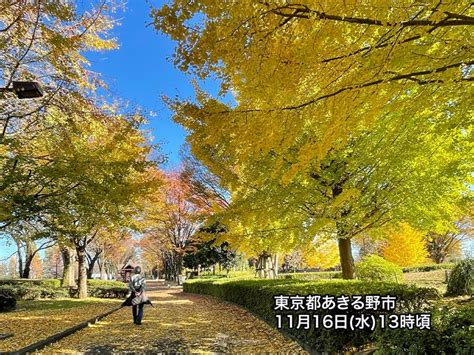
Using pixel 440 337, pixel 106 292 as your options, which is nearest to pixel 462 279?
pixel 440 337

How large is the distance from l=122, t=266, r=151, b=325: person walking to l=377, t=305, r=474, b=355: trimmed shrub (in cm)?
722

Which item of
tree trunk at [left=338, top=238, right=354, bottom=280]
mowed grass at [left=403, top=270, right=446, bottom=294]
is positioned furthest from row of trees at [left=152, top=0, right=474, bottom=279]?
mowed grass at [left=403, top=270, right=446, bottom=294]

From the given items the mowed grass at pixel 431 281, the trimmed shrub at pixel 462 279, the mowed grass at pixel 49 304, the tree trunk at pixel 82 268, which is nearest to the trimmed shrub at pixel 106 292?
the tree trunk at pixel 82 268

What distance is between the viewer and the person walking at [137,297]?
9.62 meters

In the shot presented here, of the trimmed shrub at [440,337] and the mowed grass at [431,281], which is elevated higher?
the trimmed shrub at [440,337]

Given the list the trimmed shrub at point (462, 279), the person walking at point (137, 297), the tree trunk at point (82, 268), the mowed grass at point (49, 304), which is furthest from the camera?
the tree trunk at point (82, 268)

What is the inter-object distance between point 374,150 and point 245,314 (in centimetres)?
679

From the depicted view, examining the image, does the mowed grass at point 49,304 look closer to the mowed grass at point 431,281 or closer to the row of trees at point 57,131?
the row of trees at point 57,131

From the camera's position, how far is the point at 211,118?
4.90m

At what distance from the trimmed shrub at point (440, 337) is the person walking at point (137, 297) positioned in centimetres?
722

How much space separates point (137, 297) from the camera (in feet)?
31.7

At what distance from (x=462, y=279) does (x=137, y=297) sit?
10036mm

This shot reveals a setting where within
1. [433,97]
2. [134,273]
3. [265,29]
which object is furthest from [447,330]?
[134,273]

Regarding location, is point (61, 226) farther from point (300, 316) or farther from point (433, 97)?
point (433, 97)
